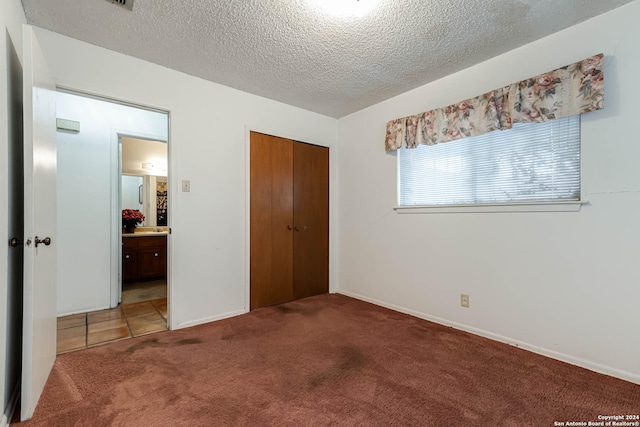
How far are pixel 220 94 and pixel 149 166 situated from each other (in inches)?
109

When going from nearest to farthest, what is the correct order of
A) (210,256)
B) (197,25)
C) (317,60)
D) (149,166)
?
(197,25)
(317,60)
(210,256)
(149,166)

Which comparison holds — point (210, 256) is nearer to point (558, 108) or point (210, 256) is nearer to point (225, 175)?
point (225, 175)

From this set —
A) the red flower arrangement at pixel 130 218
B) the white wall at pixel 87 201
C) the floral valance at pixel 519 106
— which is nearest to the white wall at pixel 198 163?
the white wall at pixel 87 201

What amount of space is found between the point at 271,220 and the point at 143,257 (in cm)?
257

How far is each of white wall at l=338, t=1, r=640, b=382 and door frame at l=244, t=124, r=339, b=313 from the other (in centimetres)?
83

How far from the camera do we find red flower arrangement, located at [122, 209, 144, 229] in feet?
15.1

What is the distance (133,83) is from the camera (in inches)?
95.3

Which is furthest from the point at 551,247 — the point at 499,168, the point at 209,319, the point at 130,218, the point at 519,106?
the point at 130,218

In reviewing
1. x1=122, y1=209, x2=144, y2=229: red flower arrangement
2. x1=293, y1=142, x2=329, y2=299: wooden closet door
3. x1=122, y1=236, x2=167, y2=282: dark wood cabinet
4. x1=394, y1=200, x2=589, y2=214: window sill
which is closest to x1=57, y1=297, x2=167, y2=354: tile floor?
x1=122, y1=236, x2=167, y2=282: dark wood cabinet

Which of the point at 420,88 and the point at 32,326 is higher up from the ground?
the point at 420,88

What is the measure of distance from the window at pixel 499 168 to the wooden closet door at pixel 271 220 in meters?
1.34

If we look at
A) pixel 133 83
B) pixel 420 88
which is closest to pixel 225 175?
pixel 133 83

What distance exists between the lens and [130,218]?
4.62 metres

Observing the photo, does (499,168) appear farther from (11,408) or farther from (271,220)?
(11,408)
